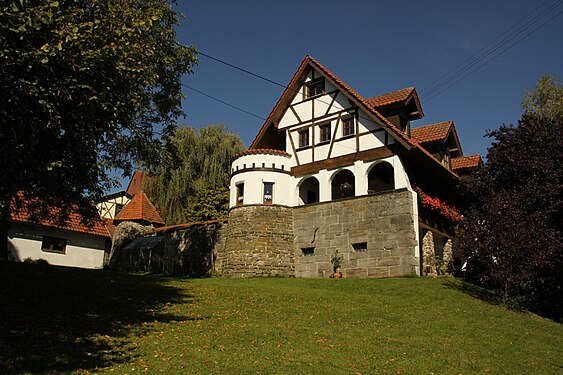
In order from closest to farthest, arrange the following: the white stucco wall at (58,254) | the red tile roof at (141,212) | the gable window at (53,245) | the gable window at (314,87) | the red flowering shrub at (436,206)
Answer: the red flowering shrub at (436,206) < the gable window at (314,87) < the white stucco wall at (58,254) < the gable window at (53,245) < the red tile roof at (141,212)

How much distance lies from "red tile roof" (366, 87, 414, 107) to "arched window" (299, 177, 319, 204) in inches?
209

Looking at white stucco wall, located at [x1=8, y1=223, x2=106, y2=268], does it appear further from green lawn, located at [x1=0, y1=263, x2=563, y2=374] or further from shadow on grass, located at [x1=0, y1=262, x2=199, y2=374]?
shadow on grass, located at [x1=0, y1=262, x2=199, y2=374]

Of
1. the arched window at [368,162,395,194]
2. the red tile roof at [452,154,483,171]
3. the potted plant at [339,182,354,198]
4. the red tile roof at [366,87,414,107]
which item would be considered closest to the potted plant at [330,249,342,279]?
the potted plant at [339,182,354,198]

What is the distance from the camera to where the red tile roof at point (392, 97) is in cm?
2436

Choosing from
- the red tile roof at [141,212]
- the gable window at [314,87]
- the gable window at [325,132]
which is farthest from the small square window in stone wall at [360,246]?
the red tile roof at [141,212]

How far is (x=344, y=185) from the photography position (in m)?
24.2

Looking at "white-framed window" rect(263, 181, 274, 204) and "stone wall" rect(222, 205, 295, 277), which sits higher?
"white-framed window" rect(263, 181, 274, 204)

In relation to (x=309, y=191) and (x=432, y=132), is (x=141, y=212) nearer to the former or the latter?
(x=309, y=191)

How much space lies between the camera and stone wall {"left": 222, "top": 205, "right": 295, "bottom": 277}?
24.2 metres

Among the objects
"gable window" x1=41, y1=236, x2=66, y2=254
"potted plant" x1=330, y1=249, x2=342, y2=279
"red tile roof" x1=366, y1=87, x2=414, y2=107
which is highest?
"red tile roof" x1=366, y1=87, x2=414, y2=107

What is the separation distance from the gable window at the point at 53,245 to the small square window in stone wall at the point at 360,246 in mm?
19792

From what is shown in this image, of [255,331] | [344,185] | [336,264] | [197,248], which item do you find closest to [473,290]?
[336,264]

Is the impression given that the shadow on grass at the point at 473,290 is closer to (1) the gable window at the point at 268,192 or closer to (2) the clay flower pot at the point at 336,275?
(2) the clay flower pot at the point at 336,275

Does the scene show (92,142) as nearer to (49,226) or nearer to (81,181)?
(81,181)
